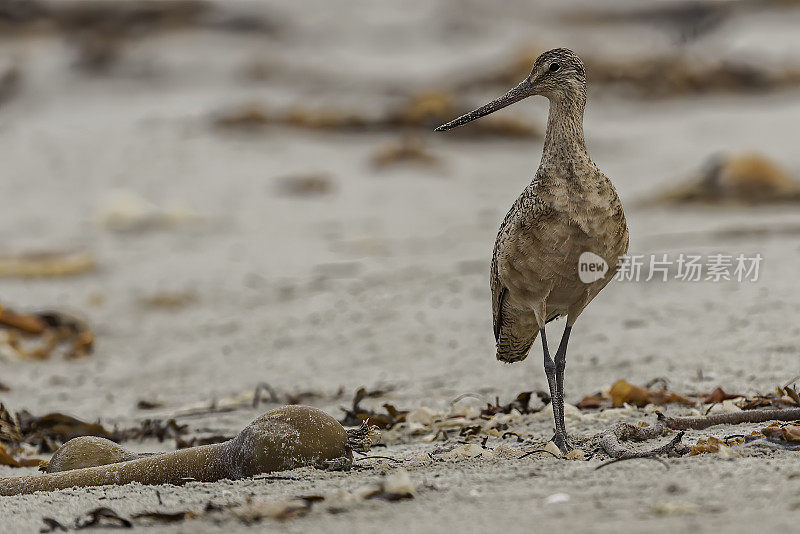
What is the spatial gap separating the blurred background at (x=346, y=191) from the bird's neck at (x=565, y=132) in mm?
1514

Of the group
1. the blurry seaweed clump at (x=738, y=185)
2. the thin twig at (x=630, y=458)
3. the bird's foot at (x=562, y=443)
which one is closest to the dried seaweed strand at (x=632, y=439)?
the thin twig at (x=630, y=458)

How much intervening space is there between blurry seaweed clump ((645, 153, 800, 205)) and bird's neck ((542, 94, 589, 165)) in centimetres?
581

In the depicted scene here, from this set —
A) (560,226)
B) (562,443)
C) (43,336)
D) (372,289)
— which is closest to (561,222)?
(560,226)

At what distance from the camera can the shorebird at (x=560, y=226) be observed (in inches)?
134

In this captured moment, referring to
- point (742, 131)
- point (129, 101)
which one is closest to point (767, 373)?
point (742, 131)

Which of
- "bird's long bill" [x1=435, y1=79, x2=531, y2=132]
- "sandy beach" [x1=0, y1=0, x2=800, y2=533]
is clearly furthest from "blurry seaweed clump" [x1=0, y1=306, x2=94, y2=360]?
"bird's long bill" [x1=435, y1=79, x2=531, y2=132]

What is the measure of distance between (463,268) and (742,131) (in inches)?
277

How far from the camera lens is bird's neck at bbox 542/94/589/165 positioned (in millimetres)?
3510

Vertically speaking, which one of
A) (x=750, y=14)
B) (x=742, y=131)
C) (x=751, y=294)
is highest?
(x=750, y=14)

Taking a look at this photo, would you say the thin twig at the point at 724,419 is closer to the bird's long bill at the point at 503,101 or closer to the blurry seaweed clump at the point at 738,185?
the bird's long bill at the point at 503,101

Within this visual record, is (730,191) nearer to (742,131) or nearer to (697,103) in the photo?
(742,131)

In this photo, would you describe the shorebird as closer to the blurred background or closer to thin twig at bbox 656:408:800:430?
thin twig at bbox 656:408:800:430

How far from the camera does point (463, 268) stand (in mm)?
7449

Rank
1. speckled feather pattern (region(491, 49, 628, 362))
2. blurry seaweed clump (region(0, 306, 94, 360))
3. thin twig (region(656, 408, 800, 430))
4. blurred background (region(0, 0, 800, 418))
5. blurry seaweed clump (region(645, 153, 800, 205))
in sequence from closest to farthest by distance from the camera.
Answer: speckled feather pattern (region(491, 49, 628, 362))
thin twig (region(656, 408, 800, 430))
blurred background (region(0, 0, 800, 418))
blurry seaweed clump (region(0, 306, 94, 360))
blurry seaweed clump (region(645, 153, 800, 205))
